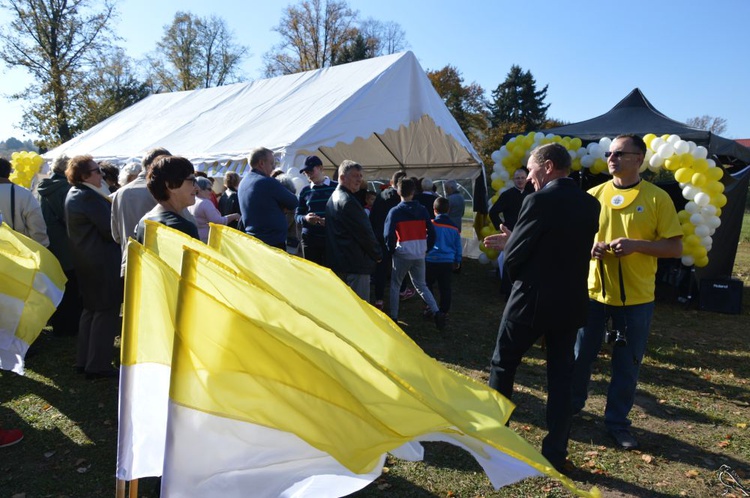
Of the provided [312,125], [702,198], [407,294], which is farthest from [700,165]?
[312,125]

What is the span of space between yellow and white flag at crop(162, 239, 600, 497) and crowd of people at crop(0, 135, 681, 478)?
1513 mm

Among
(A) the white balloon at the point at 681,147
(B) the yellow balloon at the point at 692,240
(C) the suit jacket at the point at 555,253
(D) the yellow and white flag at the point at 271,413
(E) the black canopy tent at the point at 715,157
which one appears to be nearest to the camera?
(D) the yellow and white flag at the point at 271,413

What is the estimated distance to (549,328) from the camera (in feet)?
10.5

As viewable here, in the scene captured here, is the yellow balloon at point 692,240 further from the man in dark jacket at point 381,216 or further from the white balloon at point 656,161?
the man in dark jacket at point 381,216

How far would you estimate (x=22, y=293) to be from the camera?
155 inches

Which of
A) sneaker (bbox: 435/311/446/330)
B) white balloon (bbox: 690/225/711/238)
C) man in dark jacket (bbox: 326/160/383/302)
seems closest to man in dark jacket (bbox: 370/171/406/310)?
sneaker (bbox: 435/311/446/330)

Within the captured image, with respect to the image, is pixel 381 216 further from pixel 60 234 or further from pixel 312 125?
pixel 60 234

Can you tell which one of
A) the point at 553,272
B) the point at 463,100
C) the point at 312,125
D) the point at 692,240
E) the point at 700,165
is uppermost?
the point at 463,100


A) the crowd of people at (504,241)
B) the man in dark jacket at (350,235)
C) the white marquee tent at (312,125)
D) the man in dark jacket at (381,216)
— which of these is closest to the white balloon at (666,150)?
the white marquee tent at (312,125)

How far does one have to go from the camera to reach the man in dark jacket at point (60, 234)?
5797 mm

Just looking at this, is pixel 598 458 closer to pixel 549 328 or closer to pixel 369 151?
pixel 549 328

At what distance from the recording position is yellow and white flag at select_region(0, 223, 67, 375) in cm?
375

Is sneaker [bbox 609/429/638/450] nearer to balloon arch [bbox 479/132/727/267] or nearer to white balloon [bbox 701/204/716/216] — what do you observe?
balloon arch [bbox 479/132/727/267]

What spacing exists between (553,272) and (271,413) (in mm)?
1973
